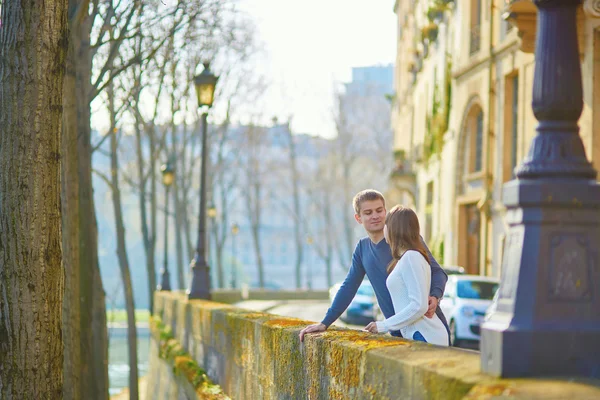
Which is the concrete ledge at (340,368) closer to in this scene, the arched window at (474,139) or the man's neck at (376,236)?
the man's neck at (376,236)

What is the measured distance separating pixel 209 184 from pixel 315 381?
45548 millimetres

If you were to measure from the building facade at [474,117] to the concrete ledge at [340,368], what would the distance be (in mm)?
11938

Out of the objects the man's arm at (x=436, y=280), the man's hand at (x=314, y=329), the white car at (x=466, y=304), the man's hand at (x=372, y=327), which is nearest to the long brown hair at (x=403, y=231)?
the man's arm at (x=436, y=280)

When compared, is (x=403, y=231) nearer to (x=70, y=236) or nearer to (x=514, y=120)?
(x=70, y=236)

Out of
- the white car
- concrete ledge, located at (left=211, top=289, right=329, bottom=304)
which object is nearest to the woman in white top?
the white car

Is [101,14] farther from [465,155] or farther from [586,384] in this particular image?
[465,155]

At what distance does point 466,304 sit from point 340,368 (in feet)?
48.9

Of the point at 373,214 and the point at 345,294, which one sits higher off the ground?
the point at 373,214

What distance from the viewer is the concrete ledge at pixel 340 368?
408 centimetres

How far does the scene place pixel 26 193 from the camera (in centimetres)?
786

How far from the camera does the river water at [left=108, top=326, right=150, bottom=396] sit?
1697 inches

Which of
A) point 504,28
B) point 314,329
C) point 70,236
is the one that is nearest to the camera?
point 314,329

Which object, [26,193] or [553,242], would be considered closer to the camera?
[553,242]

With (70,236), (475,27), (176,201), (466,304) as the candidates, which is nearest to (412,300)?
(70,236)
